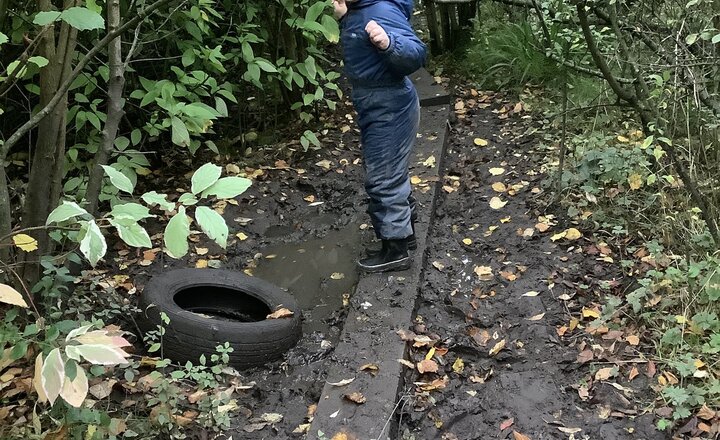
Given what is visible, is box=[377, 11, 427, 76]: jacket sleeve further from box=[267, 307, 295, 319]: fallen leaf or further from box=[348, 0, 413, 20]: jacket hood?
box=[267, 307, 295, 319]: fallen leaf

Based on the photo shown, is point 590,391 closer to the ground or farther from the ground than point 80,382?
closer to the ground

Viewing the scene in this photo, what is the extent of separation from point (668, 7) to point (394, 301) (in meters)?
3.01

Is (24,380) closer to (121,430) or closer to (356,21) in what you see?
(121,430)

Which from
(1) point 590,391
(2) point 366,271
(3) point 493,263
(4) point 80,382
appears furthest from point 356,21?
(4) point 80,382

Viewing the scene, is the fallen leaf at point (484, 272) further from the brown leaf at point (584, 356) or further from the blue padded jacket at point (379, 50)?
the blue padded jacket at point (379, 50)

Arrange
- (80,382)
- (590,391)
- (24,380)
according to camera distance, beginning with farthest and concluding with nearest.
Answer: (590,391), (24,380), (80,382)

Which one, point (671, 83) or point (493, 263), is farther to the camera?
point (493, 263)

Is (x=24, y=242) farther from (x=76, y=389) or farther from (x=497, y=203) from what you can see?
(x=497, y=203)

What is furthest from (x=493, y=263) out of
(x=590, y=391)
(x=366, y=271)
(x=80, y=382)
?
(x=80, y=382)

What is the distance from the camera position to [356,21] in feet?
11.6

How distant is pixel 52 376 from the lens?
1372mm

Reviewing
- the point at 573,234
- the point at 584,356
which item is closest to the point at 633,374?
the point at 584,356

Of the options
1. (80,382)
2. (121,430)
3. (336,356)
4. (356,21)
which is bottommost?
(336,356)

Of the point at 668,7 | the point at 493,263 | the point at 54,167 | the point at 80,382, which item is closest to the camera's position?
the point at 80,382
